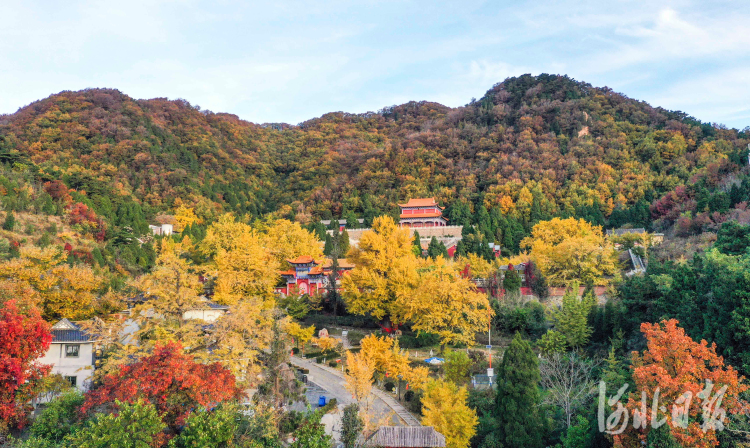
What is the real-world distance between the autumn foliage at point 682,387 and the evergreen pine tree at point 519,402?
13.1 feet

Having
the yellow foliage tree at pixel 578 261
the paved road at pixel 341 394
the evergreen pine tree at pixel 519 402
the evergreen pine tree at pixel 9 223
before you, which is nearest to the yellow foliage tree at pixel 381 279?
the paved road at pixel 341 394

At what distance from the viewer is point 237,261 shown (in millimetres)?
30516

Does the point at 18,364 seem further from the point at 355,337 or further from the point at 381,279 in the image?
the point at 381,279

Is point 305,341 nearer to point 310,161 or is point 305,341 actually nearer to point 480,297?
point 480,297

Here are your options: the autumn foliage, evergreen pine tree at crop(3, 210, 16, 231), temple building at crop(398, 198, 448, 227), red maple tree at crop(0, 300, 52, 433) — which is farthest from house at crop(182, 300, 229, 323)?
temple building at crop(398, 198, 448, 227)

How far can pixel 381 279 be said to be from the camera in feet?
93.5

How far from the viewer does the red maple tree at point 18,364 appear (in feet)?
54.9

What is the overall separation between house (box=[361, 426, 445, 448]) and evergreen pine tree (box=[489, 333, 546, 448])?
2.20m

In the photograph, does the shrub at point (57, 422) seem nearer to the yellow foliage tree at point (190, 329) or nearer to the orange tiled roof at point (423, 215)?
the yellow foliage tree at point (190, 329)

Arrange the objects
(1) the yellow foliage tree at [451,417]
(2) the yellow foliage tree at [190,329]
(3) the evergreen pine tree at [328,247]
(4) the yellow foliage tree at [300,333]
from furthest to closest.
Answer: (3) the evergreen pine tree at [328,247]
(4) the yellow foliage tree at [300,333]
(2) the yellow foliage tree at [190,329]
(1) the yellow foliage tree at [451,417]

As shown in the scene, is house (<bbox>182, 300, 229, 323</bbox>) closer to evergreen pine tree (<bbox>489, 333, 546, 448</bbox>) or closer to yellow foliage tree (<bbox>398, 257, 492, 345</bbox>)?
yellow foliage tree (<bbox>398, 257, 492, 345</bbox>)

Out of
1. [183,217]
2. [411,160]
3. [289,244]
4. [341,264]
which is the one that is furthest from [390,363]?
[411,160]

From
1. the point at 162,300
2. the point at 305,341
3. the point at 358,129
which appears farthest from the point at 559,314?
the point at 358,129

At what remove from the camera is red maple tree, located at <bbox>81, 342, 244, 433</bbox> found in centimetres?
1477
